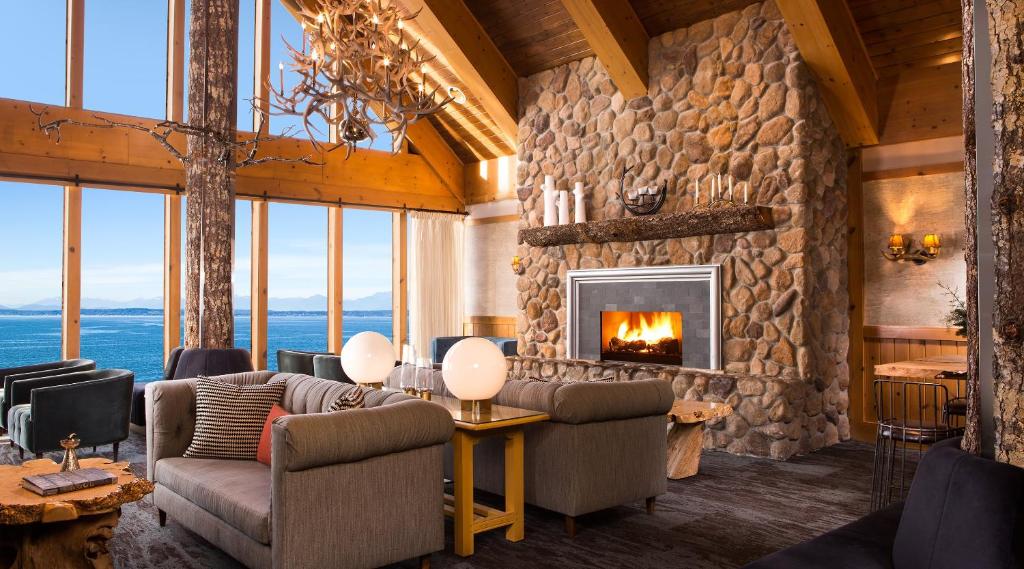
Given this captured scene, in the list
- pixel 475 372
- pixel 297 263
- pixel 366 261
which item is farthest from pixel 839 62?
pixel 297 263

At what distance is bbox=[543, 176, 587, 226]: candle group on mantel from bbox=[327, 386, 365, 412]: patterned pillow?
4.13m

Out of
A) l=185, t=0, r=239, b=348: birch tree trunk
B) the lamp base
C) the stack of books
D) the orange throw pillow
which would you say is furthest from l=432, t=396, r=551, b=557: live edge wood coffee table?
l=185, t=0, r=239, b=348: birch tree trunk

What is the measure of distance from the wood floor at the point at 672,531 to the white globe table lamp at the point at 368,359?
3.43ft

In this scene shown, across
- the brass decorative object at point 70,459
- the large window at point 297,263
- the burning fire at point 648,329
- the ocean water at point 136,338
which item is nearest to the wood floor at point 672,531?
the brass decorative object at point 70,459

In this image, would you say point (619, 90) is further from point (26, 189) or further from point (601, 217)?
point (26, 189)

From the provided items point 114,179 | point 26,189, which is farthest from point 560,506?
point 26,189

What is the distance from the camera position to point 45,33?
7.78m

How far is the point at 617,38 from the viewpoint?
6457 millimetres

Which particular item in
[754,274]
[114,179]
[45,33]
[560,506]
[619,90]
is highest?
[45,33]

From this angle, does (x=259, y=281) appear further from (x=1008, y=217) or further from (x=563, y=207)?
(x=1008, y=217)

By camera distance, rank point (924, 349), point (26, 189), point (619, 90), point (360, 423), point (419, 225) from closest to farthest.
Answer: point (360, 423)
point (924, 349)
point (619, 90)
point (419, 225)
point (26, 189)

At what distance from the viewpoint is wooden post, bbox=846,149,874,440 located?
6.25 metres

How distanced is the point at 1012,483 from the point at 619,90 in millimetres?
5587

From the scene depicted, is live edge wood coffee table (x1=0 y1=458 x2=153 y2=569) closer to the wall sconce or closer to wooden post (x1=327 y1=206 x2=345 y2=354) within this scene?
the wall sconce
